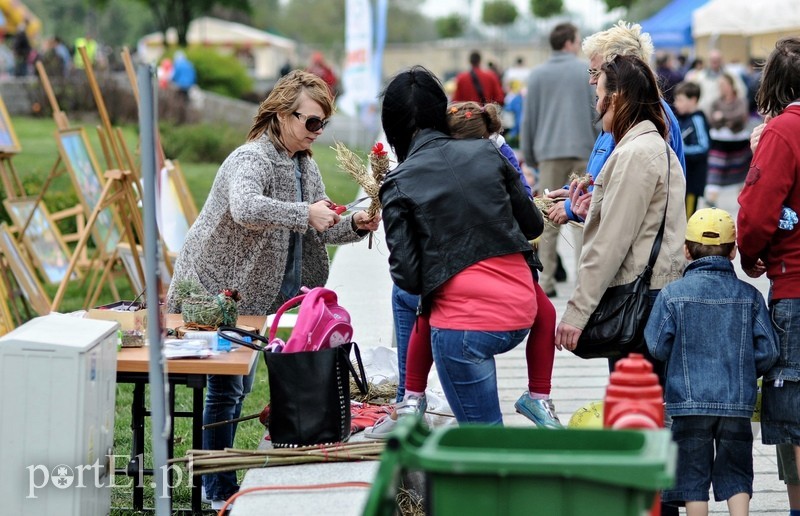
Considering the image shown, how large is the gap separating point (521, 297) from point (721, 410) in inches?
33.9

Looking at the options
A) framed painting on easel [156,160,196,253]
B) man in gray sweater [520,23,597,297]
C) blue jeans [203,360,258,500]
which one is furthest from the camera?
man in gray sweater [520,23,597,297]

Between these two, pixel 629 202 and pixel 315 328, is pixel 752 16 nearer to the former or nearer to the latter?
pixel 629 202

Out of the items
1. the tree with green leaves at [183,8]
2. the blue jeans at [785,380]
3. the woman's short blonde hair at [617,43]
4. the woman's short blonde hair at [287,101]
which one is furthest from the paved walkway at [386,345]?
the tree with green leaves at [183,8]

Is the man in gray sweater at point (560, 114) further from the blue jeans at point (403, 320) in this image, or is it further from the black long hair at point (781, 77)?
the black long hair at point (781, 77)

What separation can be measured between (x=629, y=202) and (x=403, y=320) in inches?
48.1

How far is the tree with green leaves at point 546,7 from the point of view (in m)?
56.8

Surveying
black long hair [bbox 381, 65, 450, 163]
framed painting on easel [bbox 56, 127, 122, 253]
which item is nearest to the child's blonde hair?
black long hair [bbox 381, 65, 450, 163]

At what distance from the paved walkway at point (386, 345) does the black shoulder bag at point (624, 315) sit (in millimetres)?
1027

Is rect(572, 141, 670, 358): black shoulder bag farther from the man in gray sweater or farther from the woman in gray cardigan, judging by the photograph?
the man in gray sweater

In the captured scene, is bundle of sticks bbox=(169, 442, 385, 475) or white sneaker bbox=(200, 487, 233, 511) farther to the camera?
white sneaker bbox=(200, 487, 233, 511)

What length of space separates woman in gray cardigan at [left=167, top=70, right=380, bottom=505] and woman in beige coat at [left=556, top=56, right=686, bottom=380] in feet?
3.56

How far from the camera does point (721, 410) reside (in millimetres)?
4016

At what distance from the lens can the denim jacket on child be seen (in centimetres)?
400

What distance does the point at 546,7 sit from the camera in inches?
2239
